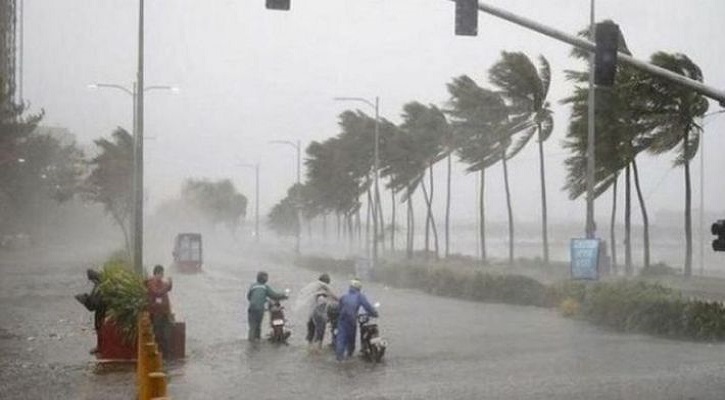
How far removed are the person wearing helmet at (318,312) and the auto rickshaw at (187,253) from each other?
123ft

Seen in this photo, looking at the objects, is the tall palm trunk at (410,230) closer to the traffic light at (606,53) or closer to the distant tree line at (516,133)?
the distant tree line at (516,133)

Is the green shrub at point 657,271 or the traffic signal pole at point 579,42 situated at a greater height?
the traffic signal pole at point 579,42

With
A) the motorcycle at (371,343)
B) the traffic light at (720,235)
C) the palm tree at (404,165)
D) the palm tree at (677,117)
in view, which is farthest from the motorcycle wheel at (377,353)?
the palm tree at (404,165)

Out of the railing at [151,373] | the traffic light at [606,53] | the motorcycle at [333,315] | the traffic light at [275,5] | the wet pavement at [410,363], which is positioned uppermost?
the traffic light at [275,5]

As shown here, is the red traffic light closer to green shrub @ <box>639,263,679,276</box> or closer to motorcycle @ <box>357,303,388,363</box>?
motorcycle @ <box>357,303,388,363</box>

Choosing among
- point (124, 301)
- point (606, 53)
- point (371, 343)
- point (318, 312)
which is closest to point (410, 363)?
point (371, 343)

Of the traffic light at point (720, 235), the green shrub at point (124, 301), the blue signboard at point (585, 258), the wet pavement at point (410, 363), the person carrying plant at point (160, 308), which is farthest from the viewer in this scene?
the blue signboard at point (585, 258)

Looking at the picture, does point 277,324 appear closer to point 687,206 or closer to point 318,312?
point 318,312

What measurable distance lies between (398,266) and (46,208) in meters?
73.8

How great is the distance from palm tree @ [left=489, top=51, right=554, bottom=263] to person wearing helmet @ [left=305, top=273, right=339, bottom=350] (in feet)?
97.1

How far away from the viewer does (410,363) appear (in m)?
16.7

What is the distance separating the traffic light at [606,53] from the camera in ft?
45.3

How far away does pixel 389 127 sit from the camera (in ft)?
220

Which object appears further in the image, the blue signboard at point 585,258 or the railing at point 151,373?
the blue signboard at point 585,258
